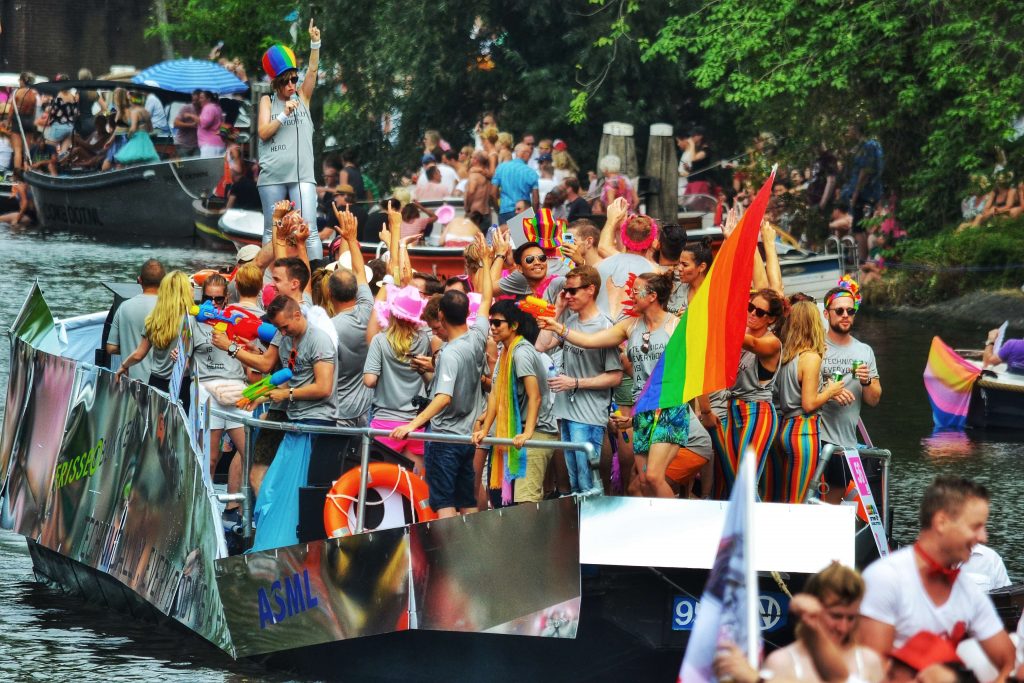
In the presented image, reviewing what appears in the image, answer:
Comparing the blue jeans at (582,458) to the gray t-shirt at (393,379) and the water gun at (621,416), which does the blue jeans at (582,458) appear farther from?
the gray t-shirt at (393,379)

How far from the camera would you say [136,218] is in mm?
31094

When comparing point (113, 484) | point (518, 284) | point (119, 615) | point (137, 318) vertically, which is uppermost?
point (518, 284)

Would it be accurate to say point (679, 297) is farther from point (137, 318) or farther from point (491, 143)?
point (491, 143)

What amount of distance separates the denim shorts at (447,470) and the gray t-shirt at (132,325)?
2.94m

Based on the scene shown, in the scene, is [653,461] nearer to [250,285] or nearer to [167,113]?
[250,285]

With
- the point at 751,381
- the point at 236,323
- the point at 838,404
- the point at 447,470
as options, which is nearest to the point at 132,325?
the point at 236,323

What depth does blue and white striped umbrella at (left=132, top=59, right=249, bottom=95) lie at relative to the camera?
34000 millimetres

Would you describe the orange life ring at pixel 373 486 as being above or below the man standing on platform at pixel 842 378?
below

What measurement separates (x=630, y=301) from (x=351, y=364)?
5.79ft

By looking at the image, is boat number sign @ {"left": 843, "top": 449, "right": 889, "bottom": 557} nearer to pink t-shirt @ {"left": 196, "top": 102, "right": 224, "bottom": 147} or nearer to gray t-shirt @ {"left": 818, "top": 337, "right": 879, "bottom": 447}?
gray t-shirt @ {"left": 818, "top": 337, "right": 879, "bottom": 447}

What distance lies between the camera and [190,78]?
34312 mm

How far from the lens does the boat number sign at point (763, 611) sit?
891 cm

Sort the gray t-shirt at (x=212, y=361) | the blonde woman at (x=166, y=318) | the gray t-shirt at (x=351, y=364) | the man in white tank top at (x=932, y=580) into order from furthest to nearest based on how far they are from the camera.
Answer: the gray t-shirt at (x=212, y=361)
the blonde woman at (x=166, y=318)
the gray t-shirt at (x=351, y=364)
the man in white tank top at (x=932, y=580)

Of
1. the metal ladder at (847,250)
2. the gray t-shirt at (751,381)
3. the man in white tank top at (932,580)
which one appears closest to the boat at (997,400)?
the metal ladder at (847,250)
